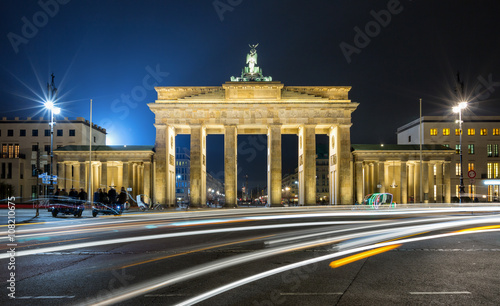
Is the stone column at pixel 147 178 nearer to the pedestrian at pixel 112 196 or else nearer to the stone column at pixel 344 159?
the stone column at pixel 344 159

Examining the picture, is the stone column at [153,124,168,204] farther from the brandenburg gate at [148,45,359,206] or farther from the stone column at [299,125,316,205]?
the stone column at [299,125,316,205]

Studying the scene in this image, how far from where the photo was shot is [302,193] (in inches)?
2258

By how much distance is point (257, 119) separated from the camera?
5462 cm

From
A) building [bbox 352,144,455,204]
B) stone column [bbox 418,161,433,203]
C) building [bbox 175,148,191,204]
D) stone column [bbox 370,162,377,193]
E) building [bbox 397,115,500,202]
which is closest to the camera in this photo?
building [bbox 352,144,455,204]

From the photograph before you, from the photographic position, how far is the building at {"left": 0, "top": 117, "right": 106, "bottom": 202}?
77938 millimetres

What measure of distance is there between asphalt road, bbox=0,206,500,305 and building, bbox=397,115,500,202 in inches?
2626

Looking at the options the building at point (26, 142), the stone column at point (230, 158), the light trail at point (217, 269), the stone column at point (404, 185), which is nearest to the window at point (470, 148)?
the stone column at point (404, 185)

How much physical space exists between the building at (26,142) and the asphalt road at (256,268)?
228ft

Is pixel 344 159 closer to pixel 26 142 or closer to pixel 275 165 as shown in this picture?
pixel 275 165

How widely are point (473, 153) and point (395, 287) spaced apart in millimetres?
79299

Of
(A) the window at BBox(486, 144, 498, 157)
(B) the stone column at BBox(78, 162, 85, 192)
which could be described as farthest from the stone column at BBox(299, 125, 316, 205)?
(A) the window at BBox(486, 144, 498, 157)

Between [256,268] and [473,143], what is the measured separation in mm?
80091

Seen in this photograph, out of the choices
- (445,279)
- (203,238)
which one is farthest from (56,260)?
(445,279)

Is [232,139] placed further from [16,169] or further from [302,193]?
[16,169]
